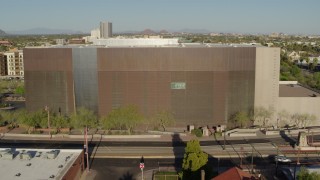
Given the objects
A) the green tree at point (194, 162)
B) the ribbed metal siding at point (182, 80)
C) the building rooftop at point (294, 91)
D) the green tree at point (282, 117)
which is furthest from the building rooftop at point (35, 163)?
the building rooftop at point (294, 91)

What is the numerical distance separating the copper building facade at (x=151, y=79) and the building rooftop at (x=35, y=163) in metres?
22.9

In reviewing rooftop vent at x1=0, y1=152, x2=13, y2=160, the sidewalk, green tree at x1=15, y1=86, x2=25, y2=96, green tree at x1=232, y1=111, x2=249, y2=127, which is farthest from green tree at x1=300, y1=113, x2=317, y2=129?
green tree at x1=15, y1=86, x2=25, y2=96

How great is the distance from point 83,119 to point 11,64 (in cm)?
7532

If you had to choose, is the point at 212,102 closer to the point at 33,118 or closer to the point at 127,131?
the point at 127,131

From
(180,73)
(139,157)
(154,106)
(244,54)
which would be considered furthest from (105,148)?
(244,54)

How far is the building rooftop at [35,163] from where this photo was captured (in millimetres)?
32625

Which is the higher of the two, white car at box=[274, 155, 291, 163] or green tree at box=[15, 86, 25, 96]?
green tree at box=[15, 86, 25, 96]

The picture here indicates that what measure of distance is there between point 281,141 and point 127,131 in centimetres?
2144

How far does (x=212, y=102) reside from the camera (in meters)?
61.0

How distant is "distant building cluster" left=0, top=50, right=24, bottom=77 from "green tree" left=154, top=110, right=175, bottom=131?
252 ft

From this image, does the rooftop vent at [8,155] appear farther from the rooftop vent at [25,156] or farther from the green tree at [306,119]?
the green tree at [306,119]

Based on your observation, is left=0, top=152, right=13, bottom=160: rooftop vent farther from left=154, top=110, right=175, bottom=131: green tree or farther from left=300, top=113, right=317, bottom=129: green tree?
left=300, top=113, right=317, bottom=129: green tree

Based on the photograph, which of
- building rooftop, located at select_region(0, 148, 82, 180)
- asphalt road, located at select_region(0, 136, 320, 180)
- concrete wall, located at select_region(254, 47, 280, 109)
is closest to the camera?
building rooftop, located at select_region(0, 148, 82, 180)

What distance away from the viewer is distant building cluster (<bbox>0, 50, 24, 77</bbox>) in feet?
402
